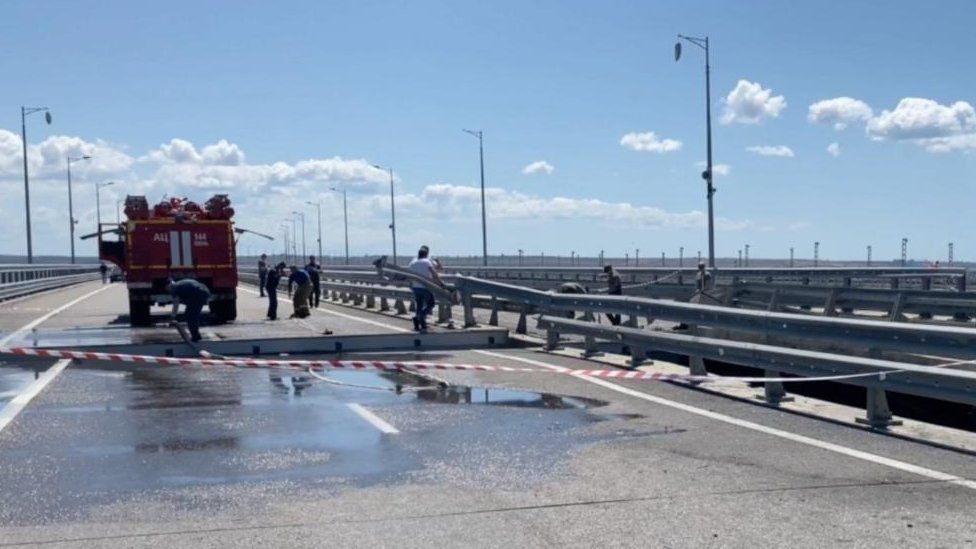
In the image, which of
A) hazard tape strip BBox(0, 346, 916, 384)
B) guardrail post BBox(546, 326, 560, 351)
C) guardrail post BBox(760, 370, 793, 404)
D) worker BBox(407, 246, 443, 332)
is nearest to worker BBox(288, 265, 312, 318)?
worker BBox(407, 246, 443, 332)

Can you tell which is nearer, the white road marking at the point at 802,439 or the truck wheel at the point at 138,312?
the white road marking at the point at 802,439

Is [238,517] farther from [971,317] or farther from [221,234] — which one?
[221,234]

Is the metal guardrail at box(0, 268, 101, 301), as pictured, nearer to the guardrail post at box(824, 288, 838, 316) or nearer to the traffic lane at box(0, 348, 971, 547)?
the guardrail post at box(824, 288, 838, 316)

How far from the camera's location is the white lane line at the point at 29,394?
10.7m

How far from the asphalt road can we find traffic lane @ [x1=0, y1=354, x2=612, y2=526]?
0.10ft

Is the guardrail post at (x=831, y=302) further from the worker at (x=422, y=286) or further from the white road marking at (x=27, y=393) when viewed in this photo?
the white road marking at (x=27, y=393)

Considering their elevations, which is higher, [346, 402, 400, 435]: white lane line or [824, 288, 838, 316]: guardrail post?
[824, 288, 838, 316]: guardrail post

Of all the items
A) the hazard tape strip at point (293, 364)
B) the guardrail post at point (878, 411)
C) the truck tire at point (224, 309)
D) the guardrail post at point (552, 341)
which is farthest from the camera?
the truck tire at point (224, 309)

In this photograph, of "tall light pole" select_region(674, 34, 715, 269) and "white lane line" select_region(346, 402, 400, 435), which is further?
"tall light pole" select_region(674, 34, 715, 269)

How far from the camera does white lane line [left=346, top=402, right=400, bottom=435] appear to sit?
985cm

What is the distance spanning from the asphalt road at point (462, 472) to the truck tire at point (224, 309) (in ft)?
43.2

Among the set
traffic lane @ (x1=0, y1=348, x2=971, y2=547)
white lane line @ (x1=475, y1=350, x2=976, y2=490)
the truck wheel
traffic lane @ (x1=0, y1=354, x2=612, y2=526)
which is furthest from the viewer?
the truck wheel

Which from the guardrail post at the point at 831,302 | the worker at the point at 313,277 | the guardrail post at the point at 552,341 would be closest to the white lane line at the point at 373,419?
the guardrail post at the point at 552,341

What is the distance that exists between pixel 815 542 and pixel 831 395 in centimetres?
917
